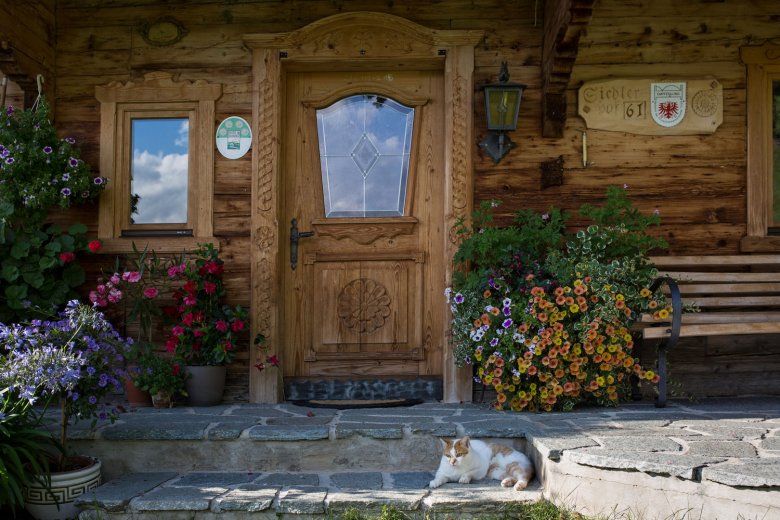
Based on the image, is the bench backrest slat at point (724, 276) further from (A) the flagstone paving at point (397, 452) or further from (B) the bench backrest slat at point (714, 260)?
(A) the flagstone paving at point (397, 452)

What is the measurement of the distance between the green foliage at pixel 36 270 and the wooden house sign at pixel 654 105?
3508mm

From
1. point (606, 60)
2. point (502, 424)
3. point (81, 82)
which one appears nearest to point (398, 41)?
point (606, 60)

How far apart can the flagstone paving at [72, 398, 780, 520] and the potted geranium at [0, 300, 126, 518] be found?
0.13m

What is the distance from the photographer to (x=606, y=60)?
4883 millimetres

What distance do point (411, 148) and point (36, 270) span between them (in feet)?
8.36

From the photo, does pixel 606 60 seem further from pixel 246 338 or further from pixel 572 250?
pixel 246 338

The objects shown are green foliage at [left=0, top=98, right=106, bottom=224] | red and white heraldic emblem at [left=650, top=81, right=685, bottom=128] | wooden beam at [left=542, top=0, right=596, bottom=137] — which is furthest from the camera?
red and white heraldic emblem at [left=650, top=81, right=685, bottom=128]

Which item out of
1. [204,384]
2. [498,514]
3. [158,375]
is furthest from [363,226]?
[498,514]

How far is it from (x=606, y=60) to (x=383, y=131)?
1.60 meters

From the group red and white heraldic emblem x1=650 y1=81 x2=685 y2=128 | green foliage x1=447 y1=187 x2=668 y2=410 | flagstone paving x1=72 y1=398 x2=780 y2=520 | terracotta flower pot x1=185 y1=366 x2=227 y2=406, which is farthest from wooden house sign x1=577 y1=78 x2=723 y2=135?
terracotta flower pot x1=185 y1=366 x2=227 y2=406

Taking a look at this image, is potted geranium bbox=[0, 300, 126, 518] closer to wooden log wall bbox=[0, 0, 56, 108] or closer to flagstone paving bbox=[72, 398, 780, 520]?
flagstone paving bbox=[72, 398, 780, 520]

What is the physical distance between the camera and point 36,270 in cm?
447

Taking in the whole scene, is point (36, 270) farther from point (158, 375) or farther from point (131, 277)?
point (158, 375)

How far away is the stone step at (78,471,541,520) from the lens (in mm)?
3131
